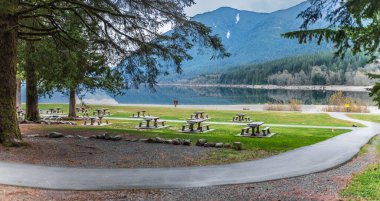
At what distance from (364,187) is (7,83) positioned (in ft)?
35.4

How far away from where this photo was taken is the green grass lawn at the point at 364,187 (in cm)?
753

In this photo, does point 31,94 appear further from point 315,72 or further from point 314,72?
point 314,72

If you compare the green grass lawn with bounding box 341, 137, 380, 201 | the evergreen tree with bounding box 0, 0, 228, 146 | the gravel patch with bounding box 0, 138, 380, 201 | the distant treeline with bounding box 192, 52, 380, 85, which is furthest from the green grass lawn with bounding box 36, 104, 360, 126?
the distant treeline with bounding box 192, 52, 380, 85

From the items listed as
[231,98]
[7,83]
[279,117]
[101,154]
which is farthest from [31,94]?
[231,98]

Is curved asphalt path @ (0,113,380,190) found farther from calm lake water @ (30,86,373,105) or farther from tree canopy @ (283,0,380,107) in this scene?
calm lake water @ (30,86,373,105)

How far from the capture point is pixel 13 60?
1262 cm

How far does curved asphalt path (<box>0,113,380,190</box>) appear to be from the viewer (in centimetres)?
854

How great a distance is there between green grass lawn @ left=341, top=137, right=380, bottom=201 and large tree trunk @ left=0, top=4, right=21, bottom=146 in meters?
9.98

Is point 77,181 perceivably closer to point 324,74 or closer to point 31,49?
point 31,49

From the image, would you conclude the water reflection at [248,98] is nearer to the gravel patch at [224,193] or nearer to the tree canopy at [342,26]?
the gravel patch at [224,193]

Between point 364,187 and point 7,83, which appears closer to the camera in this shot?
point 364,187

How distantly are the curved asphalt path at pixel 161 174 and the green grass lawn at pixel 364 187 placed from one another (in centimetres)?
121

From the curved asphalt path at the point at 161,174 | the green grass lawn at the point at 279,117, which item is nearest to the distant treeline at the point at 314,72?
the green grass lawn at the point at 279,117

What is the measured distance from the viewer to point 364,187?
8.23m
